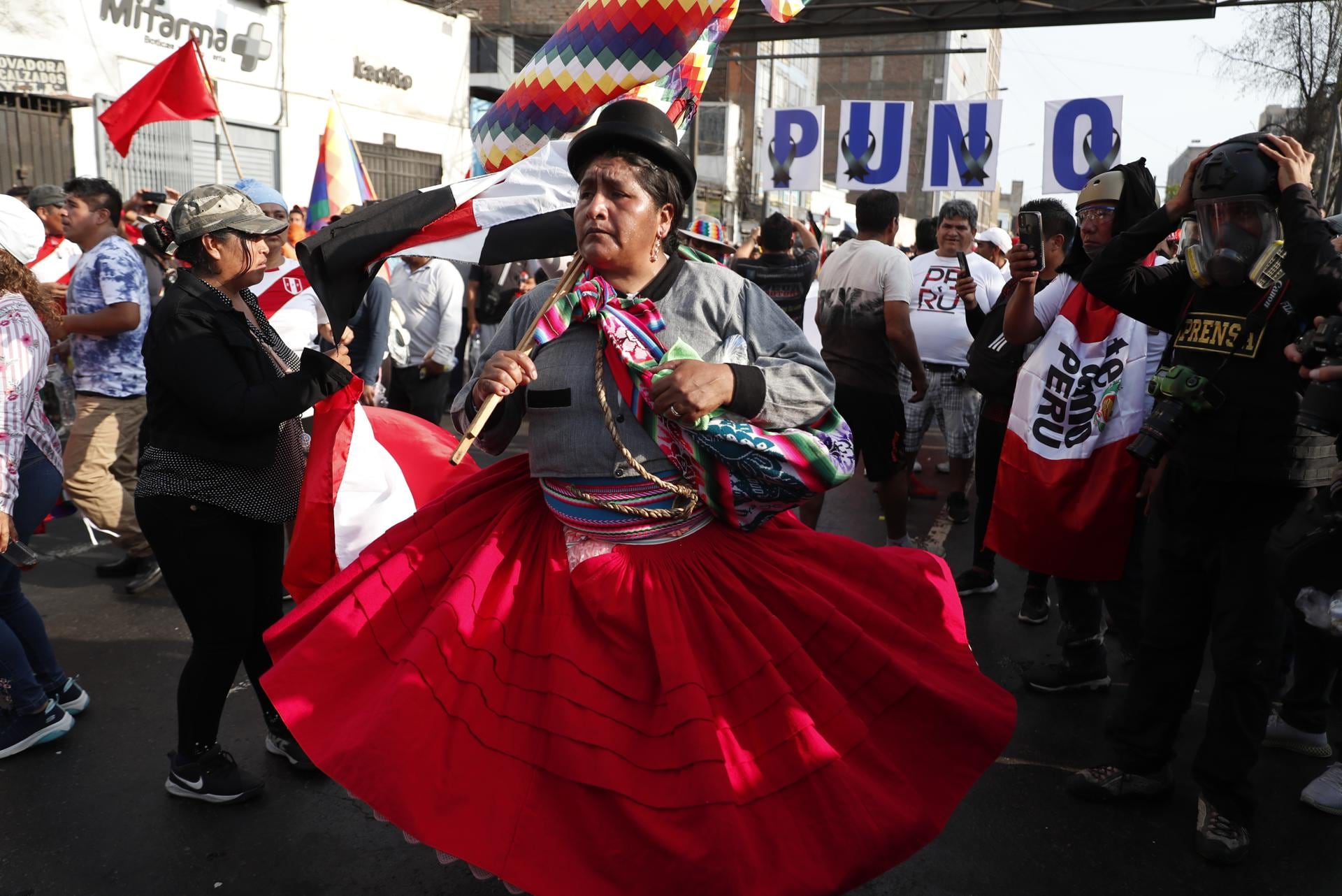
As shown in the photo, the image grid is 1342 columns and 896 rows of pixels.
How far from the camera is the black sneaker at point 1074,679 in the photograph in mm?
4312

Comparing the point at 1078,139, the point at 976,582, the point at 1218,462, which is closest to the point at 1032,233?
the point at 1218,462

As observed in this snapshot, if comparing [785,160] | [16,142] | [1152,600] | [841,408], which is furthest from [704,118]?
[1152,600]

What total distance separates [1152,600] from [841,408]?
8.54 feet

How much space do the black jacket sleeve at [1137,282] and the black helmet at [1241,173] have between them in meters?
0.37

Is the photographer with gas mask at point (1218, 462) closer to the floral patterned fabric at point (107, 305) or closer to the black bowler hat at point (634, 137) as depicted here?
the black bowler hat at point (634, 137)

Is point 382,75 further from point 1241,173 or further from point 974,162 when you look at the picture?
point 1241,173

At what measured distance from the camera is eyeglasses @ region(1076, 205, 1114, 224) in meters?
3.88

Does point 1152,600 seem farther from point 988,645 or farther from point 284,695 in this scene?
point 284,695

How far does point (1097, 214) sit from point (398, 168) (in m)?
15.8

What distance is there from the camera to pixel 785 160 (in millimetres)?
12516

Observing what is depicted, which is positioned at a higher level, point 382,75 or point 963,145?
point 382,75

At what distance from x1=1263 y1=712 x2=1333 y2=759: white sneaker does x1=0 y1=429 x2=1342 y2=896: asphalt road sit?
0.05m

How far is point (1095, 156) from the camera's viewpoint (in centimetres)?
1052

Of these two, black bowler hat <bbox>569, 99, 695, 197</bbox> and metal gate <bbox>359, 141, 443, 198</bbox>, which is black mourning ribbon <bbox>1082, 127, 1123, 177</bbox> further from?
metal gate <bbox>359, 141, 443, 198</bbox>
